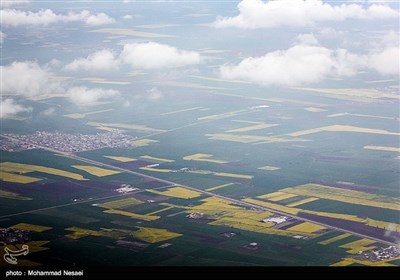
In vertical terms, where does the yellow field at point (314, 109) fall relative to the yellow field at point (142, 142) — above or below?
above

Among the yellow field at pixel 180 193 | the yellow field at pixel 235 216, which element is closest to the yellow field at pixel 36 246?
the yellow field at pixel 235 216

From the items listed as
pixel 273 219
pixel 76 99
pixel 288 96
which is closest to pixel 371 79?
pixel 288 96

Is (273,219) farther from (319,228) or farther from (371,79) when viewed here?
(371,79)

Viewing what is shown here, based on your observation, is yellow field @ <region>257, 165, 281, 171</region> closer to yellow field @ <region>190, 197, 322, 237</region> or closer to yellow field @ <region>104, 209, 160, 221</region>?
yellow field @ <region>190, 197, 322, 237</region>

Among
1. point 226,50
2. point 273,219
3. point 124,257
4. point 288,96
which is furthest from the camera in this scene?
point 226,50

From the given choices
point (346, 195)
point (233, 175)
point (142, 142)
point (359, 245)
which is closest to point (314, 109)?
point (142, 142)

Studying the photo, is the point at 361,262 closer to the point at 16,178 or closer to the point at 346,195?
the point at 346,195

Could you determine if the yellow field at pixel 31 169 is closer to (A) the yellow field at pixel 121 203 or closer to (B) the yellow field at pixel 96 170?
(B) the yellow field at pixel 96 170
